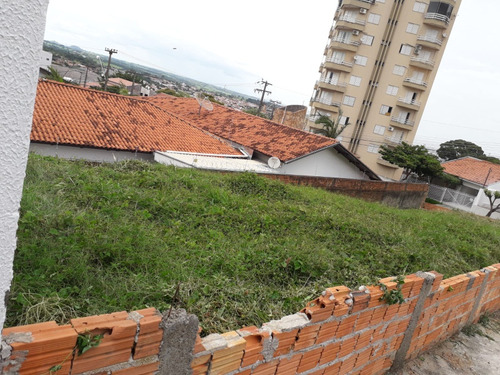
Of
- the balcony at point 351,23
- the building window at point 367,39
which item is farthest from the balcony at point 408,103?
the balcony at point 351,23

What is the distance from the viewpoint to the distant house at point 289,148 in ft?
54.3

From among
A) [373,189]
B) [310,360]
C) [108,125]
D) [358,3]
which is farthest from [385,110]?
[310,360]

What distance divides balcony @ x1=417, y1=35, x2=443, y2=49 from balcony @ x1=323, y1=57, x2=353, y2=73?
6003mm

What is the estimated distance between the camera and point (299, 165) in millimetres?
16781

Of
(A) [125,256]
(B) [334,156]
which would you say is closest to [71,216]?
(A) [125,256]

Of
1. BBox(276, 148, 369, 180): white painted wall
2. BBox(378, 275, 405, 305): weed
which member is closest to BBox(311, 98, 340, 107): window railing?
BBox(276, 148, 369, 180): white painted wall

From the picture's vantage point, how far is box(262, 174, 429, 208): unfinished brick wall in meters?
12.0

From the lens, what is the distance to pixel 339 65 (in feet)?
112

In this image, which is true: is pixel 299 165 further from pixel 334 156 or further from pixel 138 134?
pixel 138 134

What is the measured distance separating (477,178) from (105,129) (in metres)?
29.8

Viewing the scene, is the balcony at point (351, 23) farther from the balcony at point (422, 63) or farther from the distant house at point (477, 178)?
the distant house at point (477, 178)

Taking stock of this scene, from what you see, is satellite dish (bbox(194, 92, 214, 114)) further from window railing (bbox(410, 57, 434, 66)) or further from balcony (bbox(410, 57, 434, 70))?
window railing (bbox(410, 57, 434, 66))

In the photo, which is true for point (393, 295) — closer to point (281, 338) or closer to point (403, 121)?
point (281, 338)

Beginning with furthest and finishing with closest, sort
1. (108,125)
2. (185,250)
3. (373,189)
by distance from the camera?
(373,189)
(108,125)
(185,250)
